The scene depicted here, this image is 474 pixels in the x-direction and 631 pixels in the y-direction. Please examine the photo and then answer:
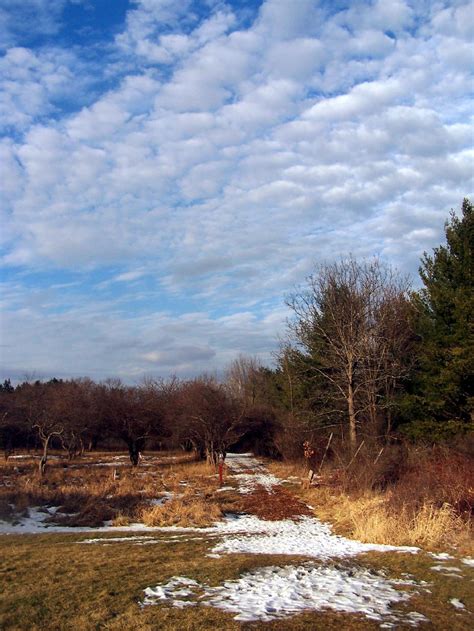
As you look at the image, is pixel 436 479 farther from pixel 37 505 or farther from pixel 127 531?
pixel 37 505

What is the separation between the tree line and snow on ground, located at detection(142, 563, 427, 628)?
13587 mm

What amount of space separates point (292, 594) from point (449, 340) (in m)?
16.7

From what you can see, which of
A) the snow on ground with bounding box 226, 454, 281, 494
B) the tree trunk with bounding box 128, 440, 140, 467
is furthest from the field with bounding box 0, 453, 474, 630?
the tree trunk with bounding box 128, 440, 140, 467

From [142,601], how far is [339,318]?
1997 cm

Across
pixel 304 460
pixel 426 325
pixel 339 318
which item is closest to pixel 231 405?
pixel 304 460

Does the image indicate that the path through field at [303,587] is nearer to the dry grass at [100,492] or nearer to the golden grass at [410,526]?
the golden grass at [410,526]

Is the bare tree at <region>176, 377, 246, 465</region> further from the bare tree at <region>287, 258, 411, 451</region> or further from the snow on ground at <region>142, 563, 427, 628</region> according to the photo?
the snow on ground at <region>142, 563, 427, 628</region>

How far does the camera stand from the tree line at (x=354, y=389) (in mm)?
21453

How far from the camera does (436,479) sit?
1348 cm

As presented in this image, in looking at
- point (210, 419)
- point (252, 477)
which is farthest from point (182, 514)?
point (210, 419)

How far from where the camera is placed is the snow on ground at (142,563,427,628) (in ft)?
20.0

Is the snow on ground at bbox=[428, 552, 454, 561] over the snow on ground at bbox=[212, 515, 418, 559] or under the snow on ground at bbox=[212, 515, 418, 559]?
over

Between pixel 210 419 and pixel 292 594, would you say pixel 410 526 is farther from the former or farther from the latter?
pixel 210 419

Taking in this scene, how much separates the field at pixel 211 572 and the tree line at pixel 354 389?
22.5ft
